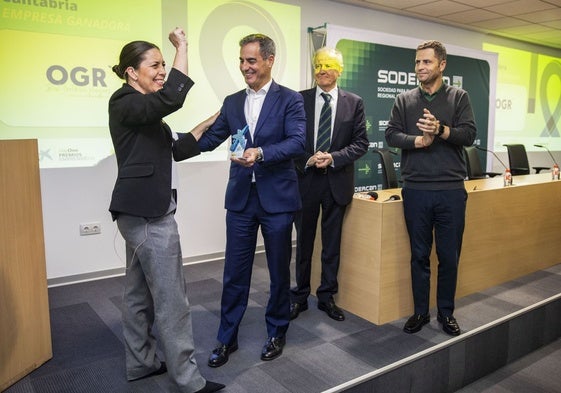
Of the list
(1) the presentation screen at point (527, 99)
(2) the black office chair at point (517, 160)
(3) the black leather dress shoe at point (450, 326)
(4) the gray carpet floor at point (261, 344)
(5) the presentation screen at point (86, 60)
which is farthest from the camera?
(1) the presentation screen at point (527, 99)

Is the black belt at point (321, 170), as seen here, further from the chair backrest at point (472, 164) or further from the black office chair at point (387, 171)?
the chair backrest at point (472, 164)

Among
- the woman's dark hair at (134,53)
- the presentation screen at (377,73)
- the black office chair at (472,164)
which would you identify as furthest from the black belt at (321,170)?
the black office chair at (472,164)

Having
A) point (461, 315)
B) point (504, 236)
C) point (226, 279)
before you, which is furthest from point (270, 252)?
point (504, 236)

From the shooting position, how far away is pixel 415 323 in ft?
9.21

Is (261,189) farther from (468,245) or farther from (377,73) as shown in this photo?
(377,73)

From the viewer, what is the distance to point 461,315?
306cm

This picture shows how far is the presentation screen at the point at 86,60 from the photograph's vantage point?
11.0ft

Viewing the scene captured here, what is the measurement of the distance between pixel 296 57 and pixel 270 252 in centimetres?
291

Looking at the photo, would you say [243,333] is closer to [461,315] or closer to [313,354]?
[313,354]

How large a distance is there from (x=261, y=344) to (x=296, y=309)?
44 cm

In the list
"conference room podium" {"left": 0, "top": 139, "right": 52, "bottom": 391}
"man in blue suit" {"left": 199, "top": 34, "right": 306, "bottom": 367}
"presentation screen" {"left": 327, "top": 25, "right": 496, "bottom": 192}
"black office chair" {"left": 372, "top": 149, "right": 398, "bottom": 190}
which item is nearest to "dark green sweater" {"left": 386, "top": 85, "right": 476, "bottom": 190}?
"man in blue suit" {"left": 199, "top": 34, "right": 306, "bottom": 367}

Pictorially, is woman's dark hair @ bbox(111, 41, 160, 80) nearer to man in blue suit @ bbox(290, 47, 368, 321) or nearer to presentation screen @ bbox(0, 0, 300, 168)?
man in blue suit @ bbox(290, 47, 368, 321)

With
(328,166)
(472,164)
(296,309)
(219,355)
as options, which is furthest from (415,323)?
(472,164)

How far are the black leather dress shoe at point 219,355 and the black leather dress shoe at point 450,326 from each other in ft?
4.12
